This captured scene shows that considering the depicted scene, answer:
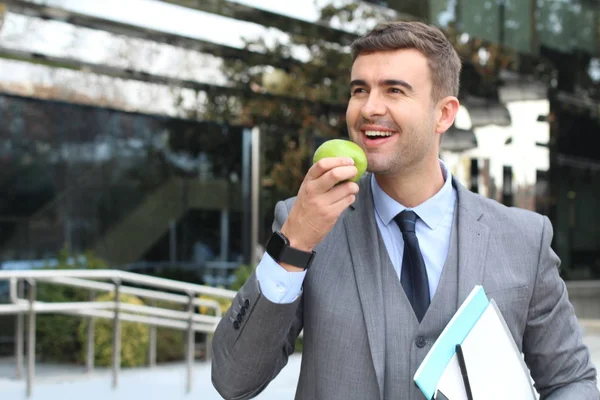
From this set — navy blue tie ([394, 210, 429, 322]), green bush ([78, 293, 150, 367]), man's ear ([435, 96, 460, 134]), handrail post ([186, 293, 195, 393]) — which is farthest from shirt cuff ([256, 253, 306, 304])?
green bush ([78, 293, 150, 367])

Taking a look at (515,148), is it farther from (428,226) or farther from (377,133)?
(377,133)

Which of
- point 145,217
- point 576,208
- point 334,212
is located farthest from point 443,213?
point 576,208

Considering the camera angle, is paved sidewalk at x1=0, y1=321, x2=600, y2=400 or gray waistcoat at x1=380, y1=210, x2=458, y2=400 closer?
gray waistcoat at x1=380, y1=210, x2=458, y2=400

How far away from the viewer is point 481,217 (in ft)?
6.63

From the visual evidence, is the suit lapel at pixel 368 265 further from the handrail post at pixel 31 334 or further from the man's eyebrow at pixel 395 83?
the handrail post at pixel 31 334

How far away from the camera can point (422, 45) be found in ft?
6.22

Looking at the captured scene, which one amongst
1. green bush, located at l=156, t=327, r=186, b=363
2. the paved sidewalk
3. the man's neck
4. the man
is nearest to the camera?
the man

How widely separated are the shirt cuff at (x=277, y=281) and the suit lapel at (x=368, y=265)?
0.17 metres

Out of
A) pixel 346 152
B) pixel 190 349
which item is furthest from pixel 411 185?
pixel 190 349

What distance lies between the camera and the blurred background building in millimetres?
10742

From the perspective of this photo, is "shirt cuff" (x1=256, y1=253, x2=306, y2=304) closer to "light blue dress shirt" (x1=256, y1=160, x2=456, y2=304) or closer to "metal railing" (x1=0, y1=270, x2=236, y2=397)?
"light blue dress shirt" (x1=256, y1=160, x2=456, y2=304)

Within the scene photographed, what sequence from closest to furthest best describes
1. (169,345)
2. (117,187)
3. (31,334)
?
(31,334) → (169,345) → (117,187)

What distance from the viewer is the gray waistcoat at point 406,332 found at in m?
1.80

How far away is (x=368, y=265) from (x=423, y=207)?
0.73ft
